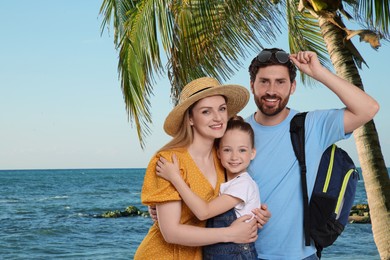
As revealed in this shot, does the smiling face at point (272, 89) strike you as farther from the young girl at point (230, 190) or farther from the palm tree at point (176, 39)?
the palm tree at point (176, 39)

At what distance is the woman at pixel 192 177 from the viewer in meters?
3.53

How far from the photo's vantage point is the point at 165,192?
3574 millimetres

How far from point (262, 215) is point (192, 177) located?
17.6 inches

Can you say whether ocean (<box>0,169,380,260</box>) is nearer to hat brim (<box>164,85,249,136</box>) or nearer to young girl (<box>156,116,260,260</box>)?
hat brim (<box>164,85,249,136</box>)

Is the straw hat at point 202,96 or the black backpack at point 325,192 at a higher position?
the straw hat at point 202,96

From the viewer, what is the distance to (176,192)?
3.56 meters

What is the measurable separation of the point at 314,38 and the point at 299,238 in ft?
24.8

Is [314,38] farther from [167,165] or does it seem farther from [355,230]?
[355,230]

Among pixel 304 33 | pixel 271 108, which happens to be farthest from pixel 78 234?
pixel 271 108

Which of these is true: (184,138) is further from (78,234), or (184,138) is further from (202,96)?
(78,234)

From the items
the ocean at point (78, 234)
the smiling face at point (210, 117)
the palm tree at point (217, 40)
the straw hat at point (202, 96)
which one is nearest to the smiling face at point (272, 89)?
Answer: the straw hat at point (202, 96)

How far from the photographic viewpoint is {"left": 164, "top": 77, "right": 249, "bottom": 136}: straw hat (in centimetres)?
369

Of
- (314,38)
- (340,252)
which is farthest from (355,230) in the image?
(314,38)

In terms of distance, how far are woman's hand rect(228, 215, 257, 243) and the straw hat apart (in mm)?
703
